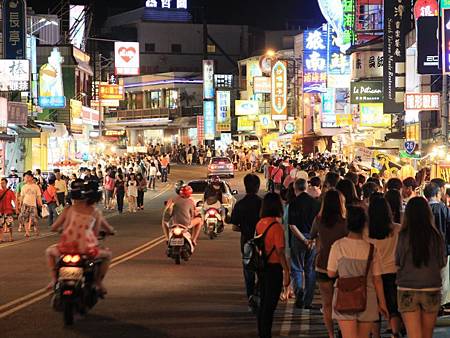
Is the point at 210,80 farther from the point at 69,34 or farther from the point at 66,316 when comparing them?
the point at 66,316

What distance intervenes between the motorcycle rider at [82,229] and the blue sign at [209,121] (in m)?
65.0

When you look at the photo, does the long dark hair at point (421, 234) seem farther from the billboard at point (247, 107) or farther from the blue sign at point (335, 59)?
the billboard at point (247, 107)

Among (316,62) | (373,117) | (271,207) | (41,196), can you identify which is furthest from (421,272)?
(316,62)

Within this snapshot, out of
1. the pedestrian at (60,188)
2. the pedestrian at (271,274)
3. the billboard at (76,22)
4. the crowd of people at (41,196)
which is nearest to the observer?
the pedestrian at (271,274)

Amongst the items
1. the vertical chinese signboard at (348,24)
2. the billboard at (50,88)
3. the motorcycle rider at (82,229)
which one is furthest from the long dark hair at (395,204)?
the billboard at (50,88)

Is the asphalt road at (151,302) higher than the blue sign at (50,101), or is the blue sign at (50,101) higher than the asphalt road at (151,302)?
the blue sign at (50,101)

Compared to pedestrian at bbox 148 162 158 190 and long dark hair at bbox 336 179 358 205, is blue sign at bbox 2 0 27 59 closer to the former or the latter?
pedestrian at bbox 148 162 158 190

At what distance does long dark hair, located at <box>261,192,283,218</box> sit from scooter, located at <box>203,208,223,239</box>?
1253 cm

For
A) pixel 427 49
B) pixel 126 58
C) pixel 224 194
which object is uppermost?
pixel 126 58

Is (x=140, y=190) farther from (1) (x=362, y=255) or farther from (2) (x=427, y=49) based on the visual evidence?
(1) (x=362, y=255)

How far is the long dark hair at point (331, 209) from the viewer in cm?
920

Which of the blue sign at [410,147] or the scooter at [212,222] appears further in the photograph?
the blue sign at [410,147]

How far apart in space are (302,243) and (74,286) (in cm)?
312

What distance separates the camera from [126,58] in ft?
187
